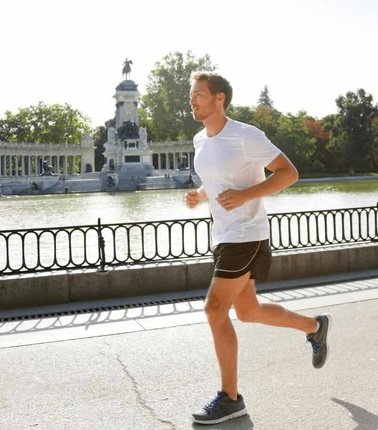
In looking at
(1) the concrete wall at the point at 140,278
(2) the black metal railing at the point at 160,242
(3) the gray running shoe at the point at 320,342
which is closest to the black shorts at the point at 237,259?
(3) the gray running shoe at the point at 320,342

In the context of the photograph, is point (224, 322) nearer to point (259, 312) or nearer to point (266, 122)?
point (259, 312)

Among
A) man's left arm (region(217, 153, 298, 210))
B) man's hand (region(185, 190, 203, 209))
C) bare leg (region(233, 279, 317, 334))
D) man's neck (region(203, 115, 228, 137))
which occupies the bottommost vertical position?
bare leg (region(233, 279, 317, 334))

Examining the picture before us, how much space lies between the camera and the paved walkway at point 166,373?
399 cm

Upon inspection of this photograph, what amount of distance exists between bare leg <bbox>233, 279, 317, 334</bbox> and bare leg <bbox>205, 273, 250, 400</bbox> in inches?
5.4

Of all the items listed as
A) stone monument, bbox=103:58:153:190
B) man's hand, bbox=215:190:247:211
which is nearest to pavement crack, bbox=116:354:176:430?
man's hand, bbox=215:190:247:211

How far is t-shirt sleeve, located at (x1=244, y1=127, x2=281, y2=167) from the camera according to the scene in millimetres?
3844

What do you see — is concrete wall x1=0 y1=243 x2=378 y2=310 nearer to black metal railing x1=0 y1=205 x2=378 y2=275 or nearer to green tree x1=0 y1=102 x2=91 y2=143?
black metal railing x1=0 y1=205 x2=378 y2=275

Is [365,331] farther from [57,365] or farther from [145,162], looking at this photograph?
[145,162]

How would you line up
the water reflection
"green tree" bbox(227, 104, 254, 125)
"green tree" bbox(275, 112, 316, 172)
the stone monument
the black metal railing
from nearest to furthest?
the black metal railing → the water reflection → the stone monument → "green tree" bbox(275, 112, 316, 172) → "green tree" bbox(227, 104, 254, 125)

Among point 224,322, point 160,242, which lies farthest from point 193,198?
point 160,242

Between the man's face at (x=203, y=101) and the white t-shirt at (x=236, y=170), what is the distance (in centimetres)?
14

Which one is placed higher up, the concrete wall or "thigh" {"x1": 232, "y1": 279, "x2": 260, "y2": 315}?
"thigh" {"x1": 232, "y1": 279, "x2": 260, "y2": 315}

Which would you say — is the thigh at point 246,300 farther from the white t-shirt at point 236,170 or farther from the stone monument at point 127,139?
the stone monument at point 127,139

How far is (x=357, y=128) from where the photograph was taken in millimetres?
91750
